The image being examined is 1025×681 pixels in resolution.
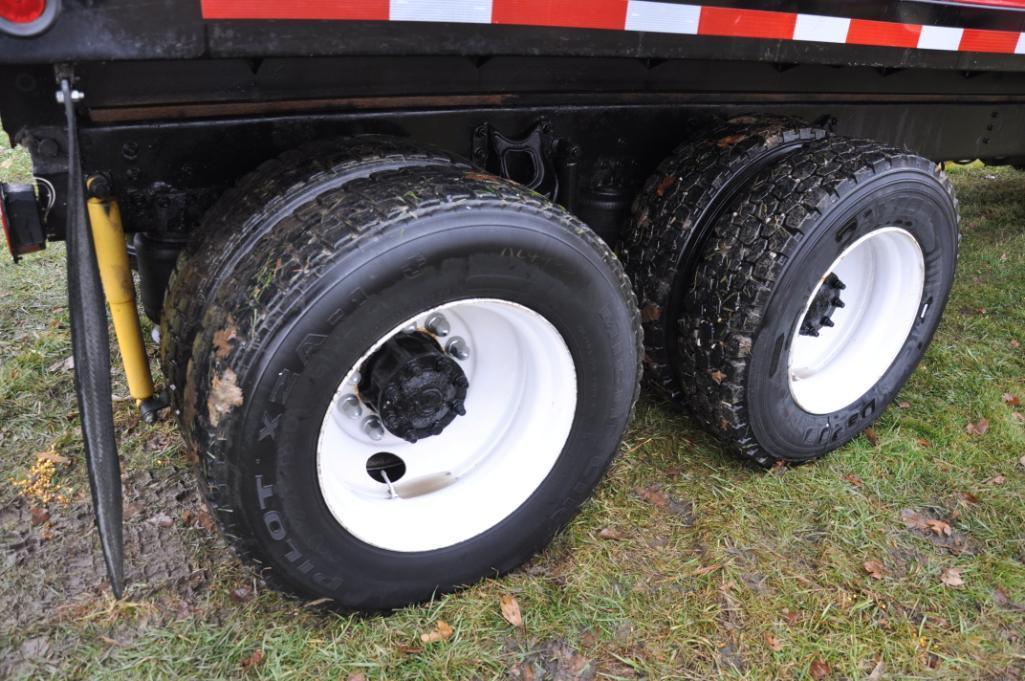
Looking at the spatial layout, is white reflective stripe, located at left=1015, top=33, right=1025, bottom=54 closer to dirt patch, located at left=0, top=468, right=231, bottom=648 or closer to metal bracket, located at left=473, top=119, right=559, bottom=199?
metal bracket, located at left=473, top=119, right=559, bottom=199

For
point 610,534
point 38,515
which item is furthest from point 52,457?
point 610,534

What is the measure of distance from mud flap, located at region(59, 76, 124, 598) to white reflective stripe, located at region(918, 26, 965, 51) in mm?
2515

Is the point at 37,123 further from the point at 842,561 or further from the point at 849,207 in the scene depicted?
the point at 842,561

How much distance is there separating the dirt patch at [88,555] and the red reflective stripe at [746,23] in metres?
2.11

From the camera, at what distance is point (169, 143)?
1984 mm

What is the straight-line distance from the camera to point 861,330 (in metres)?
3.07

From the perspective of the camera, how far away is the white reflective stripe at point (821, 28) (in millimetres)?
2244

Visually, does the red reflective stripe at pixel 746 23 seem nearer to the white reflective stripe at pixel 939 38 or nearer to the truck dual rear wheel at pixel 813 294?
the truck dual rear wheel at pixel 813 294

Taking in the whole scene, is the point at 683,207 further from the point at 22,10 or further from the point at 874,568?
the point at 22,10

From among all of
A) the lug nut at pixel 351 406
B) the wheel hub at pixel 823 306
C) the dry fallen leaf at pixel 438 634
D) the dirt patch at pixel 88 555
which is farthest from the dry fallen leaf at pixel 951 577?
the dirt patch at pixel 88 555

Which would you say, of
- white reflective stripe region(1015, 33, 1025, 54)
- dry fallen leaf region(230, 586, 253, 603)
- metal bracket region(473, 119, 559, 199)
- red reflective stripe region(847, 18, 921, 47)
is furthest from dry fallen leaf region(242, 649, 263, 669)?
white reflective stripe region(1015, 33, 1025, 54)

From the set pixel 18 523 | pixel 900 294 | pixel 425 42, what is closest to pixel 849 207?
pixel 900 294

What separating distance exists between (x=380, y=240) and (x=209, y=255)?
1.79 ft

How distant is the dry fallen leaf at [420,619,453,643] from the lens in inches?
83.4
